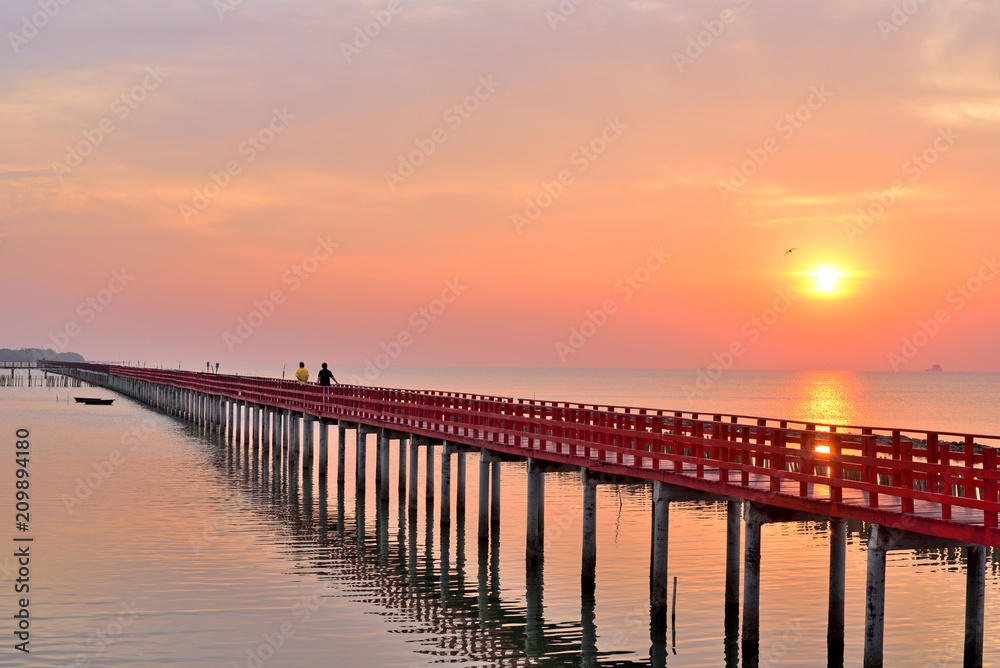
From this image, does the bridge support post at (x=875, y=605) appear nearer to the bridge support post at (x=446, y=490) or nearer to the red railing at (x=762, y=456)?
the red railing at (x=762, y=456)

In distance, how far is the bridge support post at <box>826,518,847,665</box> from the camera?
18.9 m

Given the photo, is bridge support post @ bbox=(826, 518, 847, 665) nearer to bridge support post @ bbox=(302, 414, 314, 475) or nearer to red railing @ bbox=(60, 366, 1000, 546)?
red railing @ bbox=(60, 366, 1000, 546)

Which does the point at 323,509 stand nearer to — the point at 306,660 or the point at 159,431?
the point at 306,660

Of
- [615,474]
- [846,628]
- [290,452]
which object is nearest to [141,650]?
[615,474]

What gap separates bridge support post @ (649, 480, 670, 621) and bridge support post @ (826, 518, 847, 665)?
12.4ft

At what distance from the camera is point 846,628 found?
22.5 meters

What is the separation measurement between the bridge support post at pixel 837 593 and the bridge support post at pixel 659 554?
377 centimetres

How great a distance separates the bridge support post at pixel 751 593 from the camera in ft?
64.1

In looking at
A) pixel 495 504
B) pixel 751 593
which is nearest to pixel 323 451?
pixel 495 504

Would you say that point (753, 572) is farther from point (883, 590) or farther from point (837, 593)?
point (883, 590)

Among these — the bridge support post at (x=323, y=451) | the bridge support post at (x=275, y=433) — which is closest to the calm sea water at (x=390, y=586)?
the bridge support post at (x=323, y=451)

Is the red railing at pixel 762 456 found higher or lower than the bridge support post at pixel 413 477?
higher
